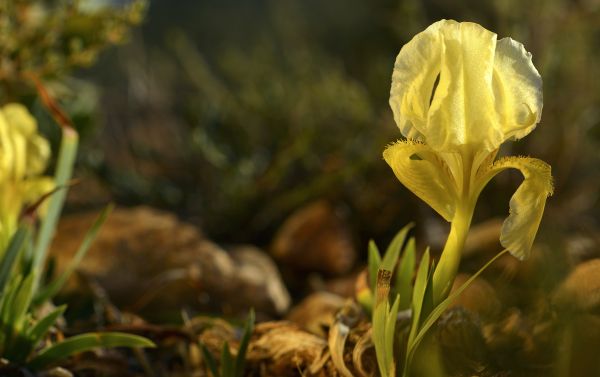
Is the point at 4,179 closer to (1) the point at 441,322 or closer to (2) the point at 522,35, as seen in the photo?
(1) the point at 441,322

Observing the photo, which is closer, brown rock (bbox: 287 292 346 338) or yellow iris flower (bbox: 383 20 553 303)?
yellow iris flower (bbox: 383 20 553 303)

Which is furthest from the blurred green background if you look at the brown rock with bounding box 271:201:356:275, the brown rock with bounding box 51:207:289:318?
the brown rock with bounding box 51:207:289:318

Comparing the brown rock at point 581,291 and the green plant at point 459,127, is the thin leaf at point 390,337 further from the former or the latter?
the brown rock at point 581,291

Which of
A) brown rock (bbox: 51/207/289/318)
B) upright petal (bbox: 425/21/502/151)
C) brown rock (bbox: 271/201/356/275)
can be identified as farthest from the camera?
brown rock (bbox: 271/201/356/275)

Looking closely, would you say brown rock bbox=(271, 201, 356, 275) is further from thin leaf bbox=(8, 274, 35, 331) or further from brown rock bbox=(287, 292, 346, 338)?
thin leaf bbox=(8, 274, 35, 331)

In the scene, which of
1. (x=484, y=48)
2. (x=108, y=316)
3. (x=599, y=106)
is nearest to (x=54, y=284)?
(x=108, y=316)

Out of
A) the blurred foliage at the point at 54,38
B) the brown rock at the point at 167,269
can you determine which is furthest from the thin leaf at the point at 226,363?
the blurred foliage at the point at 54,38

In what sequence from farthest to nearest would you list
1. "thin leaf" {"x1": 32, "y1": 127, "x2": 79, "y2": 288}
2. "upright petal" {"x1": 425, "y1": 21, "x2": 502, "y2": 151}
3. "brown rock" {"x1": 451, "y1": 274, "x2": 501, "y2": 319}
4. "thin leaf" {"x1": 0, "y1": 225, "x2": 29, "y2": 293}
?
1. "thin leaf" {"x1": 32, "y1": 127, "x2": 79, "y2": 288}
2. "thin leaf" {"x1": 0, "y1": 225, "x2": 29, "y2": 293}
3. "brown rock" {"x1": 451, "y1": 274, "x2": 501, "y2": 319}
4. "upright petal" {"x1": 425, "y1": 21, "x2": 502, "y2": 151}
